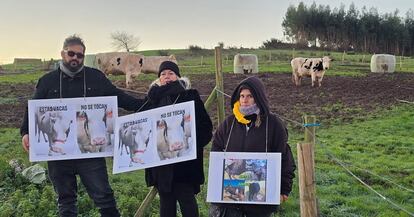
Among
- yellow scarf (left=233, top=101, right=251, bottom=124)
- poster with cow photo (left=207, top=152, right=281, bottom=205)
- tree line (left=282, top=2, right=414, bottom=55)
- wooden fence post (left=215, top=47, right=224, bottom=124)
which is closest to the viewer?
poster with cow photo (left=207, top=152, right=281, bottom=205)

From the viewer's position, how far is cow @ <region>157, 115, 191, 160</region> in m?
4.46

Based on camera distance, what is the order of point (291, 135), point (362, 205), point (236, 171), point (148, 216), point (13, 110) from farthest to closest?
point (13, 110)
point (291, 135)
point (362, 205)
point (148, 216)
point (236, 171)

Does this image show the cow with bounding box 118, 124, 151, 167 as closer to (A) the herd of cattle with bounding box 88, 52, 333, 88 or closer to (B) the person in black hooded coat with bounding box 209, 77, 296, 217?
(B) the person in black hooded coat with bounding box 209, 77, 296, 217

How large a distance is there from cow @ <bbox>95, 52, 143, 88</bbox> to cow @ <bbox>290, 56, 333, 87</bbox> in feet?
24.9

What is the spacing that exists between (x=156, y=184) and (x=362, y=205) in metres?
3.40

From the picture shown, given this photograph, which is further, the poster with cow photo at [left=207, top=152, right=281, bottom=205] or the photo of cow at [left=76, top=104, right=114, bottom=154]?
the photo of cow at [left=76, top=104, right=114, bottom=154]

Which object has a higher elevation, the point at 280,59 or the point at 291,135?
the point at 280,59

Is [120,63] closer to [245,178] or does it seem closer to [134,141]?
[134,141]

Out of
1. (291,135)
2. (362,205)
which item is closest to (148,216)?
(362,205)

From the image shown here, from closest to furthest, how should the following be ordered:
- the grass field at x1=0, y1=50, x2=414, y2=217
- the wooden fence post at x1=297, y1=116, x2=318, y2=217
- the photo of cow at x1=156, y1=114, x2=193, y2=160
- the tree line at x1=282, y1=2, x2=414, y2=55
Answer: the wooden fence post at x1=297, y1=116, x2=318, y2=217
the photo of cow at x1=156, y1=114, x2=193, y2=160
the grass field at x1=0, y1=50, x2=414, y2=217
the tree line at x1=282, y1=2, x2=414, y2=55

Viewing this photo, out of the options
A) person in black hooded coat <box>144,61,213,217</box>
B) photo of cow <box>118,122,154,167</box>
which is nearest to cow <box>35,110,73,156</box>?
photo of cow <box>118,122,154,167</box>

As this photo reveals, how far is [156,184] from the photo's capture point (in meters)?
4.62

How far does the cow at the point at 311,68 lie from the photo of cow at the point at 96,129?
60.8 feet

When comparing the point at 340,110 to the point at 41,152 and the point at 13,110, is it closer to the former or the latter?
the point at 13,110
